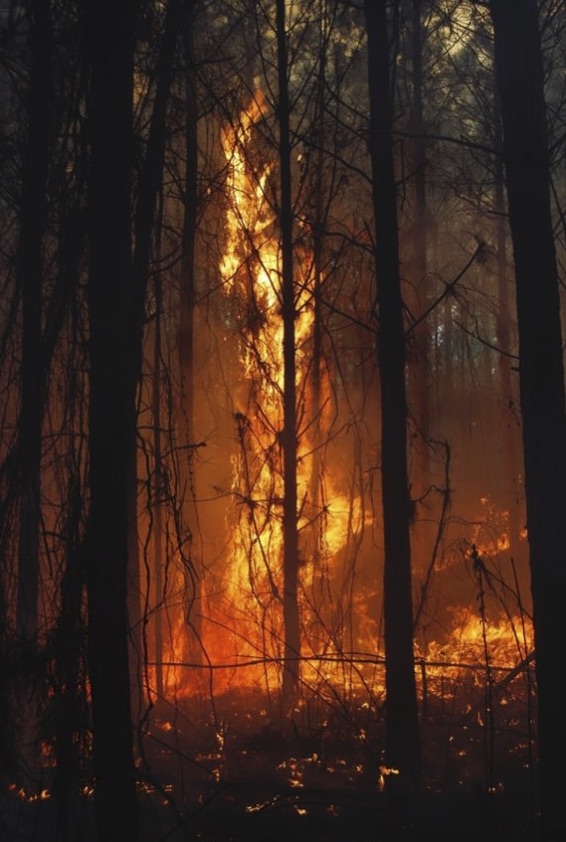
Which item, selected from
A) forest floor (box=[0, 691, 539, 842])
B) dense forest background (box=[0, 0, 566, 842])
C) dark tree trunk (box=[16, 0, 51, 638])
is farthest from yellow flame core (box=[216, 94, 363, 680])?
dark tree trunk (box=[16, 0, 51, 638])

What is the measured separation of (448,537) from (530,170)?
16.1 meters

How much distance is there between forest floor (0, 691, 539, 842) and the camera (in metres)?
6.92

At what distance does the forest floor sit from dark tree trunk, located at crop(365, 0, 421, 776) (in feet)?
1.37

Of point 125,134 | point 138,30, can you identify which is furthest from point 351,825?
point 138,30

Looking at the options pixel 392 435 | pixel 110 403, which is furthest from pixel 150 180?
pixel 392 435

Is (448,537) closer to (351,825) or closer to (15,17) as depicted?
(351,825)

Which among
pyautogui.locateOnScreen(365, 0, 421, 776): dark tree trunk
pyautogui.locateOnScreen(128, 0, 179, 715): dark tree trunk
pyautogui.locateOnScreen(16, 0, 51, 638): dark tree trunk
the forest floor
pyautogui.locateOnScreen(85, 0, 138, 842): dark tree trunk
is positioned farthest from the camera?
pyautogui.locateOnScreen(365, 0, 421, 776): dark tree trunk

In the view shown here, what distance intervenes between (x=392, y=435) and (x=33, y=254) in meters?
4.32

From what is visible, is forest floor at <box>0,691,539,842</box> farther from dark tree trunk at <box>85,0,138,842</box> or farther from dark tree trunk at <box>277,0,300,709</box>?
dark tree trunk at <box>277,0,300,709</box>

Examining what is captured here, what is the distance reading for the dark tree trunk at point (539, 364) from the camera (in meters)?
6.38

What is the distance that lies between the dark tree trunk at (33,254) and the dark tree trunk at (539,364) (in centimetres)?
367

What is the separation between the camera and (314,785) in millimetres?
8617

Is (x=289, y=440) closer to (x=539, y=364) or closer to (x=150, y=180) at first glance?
(x=539, y=364)

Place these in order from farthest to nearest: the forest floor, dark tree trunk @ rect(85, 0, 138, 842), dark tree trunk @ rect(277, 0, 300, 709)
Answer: dark tree trunk @ rect(277, 0, 300, 709), the forest floor, dark tree trunk @ rect(85, 0, 138, 842)
